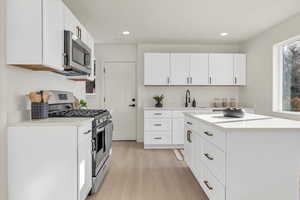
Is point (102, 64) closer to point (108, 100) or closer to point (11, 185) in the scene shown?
point (108, 100)

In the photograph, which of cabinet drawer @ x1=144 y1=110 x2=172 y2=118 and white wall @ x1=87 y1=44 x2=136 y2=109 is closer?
cabinet drawer @ x1=144 y1=110 x2=172 y2=118

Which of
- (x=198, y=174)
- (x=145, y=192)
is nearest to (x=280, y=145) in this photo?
(x=198, y=174)

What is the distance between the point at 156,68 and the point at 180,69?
1.79 feet

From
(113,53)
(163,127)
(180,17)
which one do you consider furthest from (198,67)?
(113,53)

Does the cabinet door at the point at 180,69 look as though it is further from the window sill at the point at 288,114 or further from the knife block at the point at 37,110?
the knife block at the point at 37,110

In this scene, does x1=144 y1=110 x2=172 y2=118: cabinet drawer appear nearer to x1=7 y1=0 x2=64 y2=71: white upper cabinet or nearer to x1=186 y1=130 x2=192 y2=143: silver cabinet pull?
x1=186 y1=130 x2=192 y2=143: silver cabinet pull

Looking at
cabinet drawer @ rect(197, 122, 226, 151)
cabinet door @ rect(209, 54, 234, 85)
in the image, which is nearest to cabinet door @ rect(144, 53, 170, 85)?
cabinet door @ rect(209, 54, 234, 85)

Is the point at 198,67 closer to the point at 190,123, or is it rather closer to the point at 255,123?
the point at 190,123

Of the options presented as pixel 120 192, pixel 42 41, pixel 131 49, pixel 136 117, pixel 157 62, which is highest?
pixel 131 49

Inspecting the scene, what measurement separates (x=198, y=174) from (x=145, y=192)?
2.14 feet

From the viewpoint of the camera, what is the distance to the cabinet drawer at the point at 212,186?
76.8 inches

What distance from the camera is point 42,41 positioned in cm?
201

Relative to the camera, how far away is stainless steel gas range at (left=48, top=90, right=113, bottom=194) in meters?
2.58

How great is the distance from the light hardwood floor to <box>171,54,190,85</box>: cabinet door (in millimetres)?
1692
